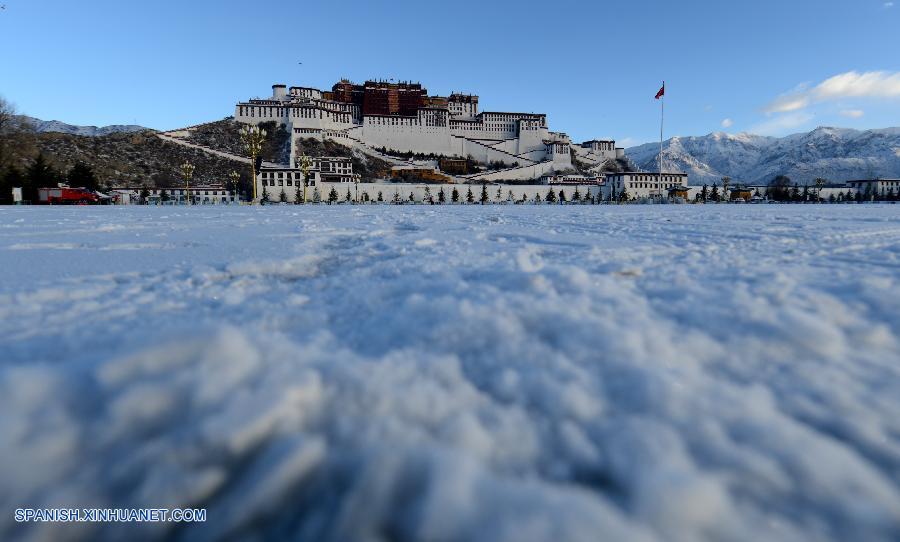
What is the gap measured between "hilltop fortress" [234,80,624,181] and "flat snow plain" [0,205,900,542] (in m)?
75.1

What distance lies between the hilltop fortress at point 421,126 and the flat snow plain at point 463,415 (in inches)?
2955

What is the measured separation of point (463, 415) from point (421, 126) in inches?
3534

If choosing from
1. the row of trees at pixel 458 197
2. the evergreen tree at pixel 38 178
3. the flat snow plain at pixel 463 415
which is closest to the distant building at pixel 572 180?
the row of trees at pixel 458 197

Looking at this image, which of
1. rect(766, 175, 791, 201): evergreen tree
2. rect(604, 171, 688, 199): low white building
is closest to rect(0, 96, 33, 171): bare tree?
rect(604, 171, 688, 199): low white building

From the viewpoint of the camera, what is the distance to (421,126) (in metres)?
86.4

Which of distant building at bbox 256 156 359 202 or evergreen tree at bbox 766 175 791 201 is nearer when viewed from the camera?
distant building at bbox 256 156 359 202

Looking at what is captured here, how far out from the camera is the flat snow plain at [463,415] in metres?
1.00

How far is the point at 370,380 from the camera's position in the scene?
146 centimetres

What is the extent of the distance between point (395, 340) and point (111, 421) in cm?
94

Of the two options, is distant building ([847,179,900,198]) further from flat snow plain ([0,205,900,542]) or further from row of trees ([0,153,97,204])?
row of trees ([0,153,97,204])

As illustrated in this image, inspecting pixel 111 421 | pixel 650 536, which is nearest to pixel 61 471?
pixel 111 421

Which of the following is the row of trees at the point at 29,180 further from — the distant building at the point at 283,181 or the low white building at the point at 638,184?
the low white building at the point at 638,184

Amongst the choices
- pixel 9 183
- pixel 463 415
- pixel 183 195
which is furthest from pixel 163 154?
pixel 463 415

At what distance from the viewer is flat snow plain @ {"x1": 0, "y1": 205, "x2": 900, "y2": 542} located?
100 cm
